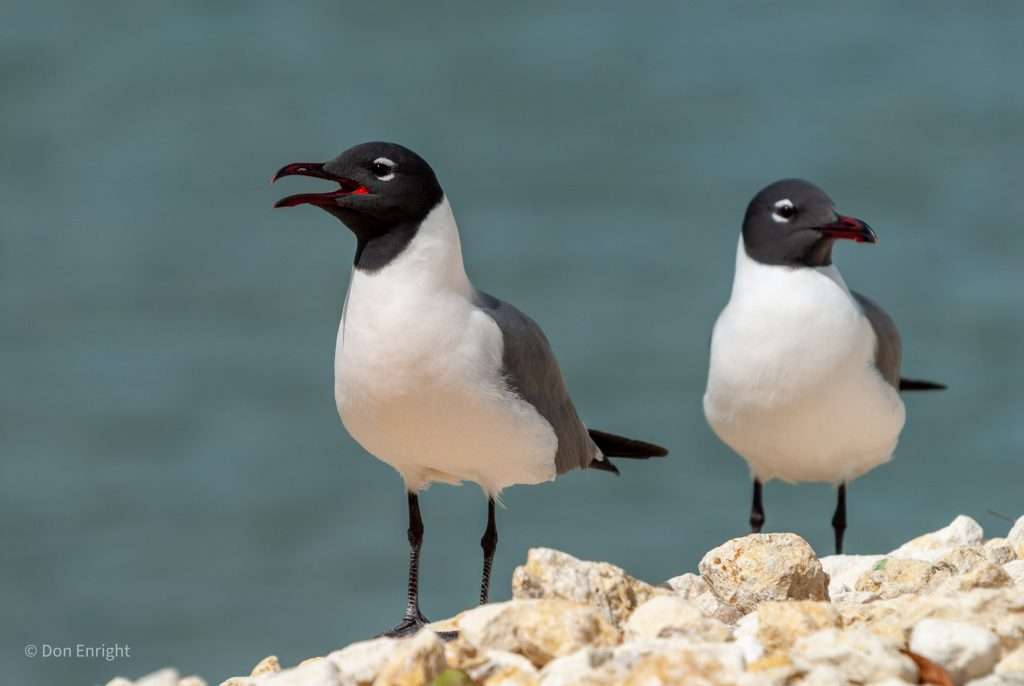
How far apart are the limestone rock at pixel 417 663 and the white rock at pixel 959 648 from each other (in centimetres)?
112

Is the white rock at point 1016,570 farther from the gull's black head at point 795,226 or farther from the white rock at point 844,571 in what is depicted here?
the gull's black head at point 795,226

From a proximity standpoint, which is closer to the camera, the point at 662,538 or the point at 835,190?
the point at 662,538

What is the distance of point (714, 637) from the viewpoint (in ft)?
14.7

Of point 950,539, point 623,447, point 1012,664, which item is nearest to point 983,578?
point 1012,664

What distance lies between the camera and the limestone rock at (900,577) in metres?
5.65

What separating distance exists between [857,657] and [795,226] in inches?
158

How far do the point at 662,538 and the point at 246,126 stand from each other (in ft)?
21.7

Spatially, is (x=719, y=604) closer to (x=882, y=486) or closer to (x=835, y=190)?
(x=882, y=486)

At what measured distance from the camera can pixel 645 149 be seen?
17797 millimetres

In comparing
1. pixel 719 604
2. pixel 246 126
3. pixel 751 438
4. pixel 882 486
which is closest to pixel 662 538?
pixel 882 486

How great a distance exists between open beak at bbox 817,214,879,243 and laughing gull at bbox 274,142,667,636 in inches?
78.0

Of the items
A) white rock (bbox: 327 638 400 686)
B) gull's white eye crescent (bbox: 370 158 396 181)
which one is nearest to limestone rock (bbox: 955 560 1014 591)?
white rock (bbox: 327 638 400 686)

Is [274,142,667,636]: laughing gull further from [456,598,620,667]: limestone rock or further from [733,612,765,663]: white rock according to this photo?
[456,598,620,667]: limestone rock

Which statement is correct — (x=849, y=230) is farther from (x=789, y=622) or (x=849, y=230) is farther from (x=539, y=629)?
(x=539, y=629)
